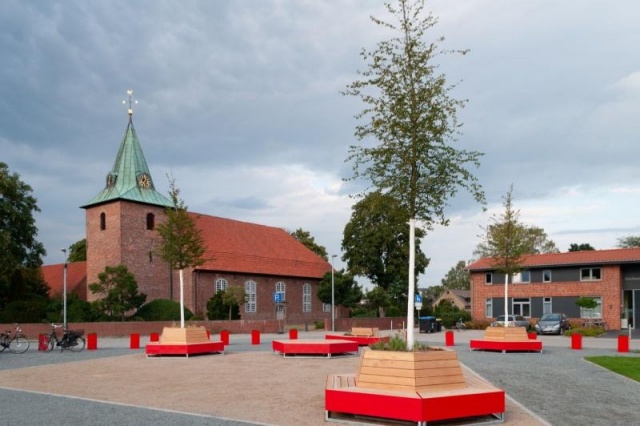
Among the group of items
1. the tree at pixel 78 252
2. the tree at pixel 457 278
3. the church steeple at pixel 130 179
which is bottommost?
the tree at pixel 457 278

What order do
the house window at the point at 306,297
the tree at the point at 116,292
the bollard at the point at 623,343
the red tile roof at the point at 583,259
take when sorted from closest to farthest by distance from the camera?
the bollard at the point at 623,343 → the tree at the point at 116,292 → the red tile roof at the point at 583,259 → the house window at the point at 306,297

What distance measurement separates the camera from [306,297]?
66.4 meters

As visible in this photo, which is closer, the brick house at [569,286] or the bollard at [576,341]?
the bollard at [576,341]

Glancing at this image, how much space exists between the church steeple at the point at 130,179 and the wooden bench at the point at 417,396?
4594 cm

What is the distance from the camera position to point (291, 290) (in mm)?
64312

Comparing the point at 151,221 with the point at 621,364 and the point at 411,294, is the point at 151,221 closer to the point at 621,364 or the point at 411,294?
the point at 621,364

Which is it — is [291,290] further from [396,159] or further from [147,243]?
[396,159]

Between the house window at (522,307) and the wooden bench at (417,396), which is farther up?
the wooden bench at (417,396)

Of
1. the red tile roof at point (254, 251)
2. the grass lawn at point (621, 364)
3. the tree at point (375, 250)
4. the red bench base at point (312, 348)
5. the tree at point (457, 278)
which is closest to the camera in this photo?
the grass lawn at point (621, 364)

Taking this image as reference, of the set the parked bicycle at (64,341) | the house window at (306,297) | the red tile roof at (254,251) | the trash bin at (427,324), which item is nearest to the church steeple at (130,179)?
the red tile roof at (254,251)

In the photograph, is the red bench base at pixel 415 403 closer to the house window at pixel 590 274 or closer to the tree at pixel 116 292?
the tree at pixel 116 292

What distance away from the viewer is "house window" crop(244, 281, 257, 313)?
58.8 m

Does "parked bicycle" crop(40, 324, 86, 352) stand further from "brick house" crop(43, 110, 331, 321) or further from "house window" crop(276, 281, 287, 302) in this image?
"house window" crop(276, 281, 287, 302)

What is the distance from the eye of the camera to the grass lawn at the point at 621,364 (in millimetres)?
16411
